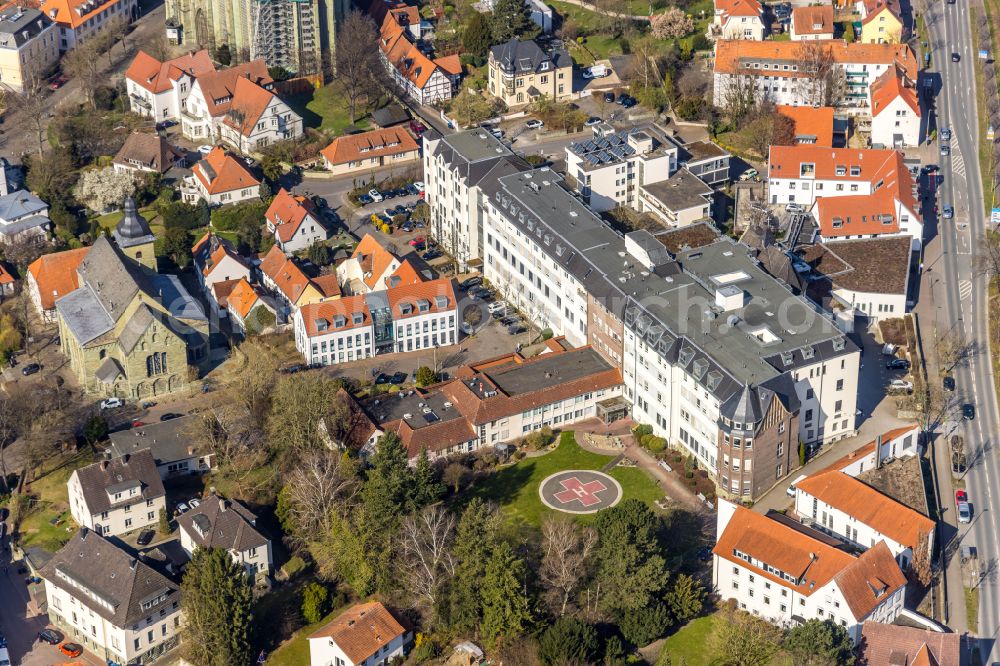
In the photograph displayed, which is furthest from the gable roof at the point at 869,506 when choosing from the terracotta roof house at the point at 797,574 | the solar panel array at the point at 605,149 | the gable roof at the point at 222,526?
the solar panel array at the point at 605,149

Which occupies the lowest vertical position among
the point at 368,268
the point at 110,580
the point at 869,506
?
the point at 110,580

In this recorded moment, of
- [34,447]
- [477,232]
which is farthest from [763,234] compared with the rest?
[34,447]

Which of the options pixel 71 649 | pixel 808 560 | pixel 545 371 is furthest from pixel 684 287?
pixel 71 649

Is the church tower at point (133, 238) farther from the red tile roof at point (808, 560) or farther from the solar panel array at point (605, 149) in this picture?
the red tile roof at point (808, 560)

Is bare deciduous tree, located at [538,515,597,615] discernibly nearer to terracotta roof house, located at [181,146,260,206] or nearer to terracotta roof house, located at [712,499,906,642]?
terracotta roof house, located at [712,499,906,642]

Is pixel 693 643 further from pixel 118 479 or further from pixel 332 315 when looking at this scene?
pixel 332 315

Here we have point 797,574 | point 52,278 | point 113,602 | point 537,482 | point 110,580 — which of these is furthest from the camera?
point 52,278

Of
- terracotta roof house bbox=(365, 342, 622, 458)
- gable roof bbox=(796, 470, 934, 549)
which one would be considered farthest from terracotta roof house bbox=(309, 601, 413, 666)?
gable roof bbox=(796, 470, 934, 549)
